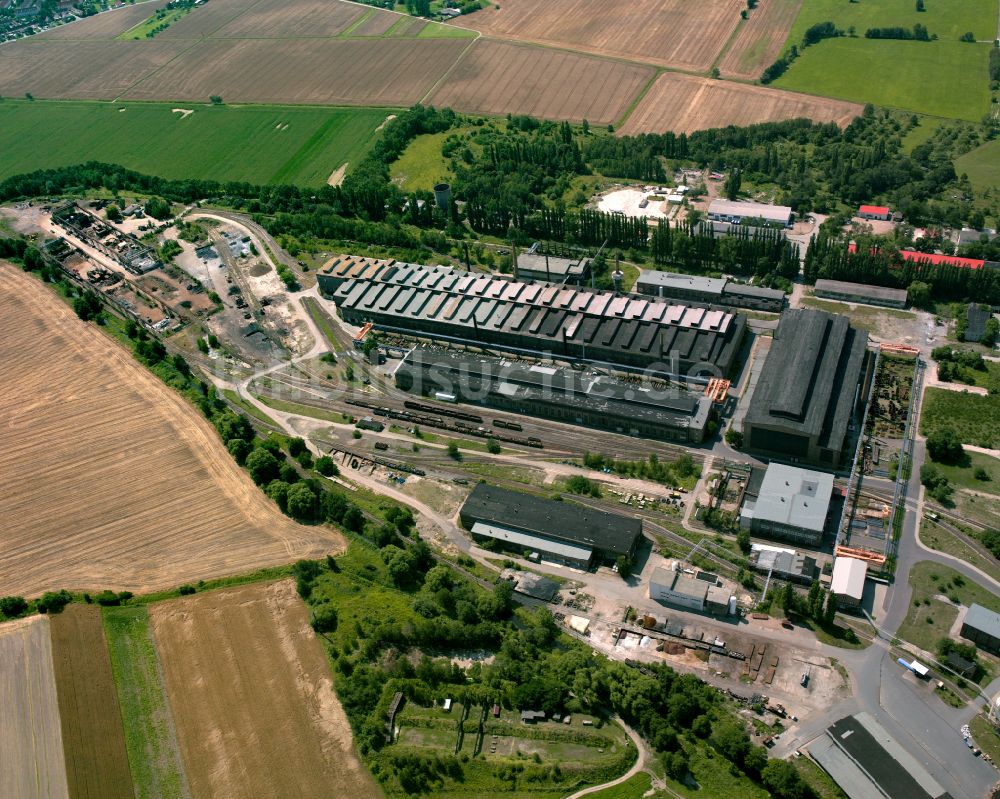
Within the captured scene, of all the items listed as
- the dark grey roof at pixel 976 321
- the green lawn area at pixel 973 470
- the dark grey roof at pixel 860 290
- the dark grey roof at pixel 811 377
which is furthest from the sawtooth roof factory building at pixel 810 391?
the dark grey roof at pixel 976 321

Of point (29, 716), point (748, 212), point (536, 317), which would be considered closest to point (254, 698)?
point (29, 716)

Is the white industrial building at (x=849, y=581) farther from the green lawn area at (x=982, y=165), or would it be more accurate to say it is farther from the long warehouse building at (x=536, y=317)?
the green lawn area at (x=982, y=165)

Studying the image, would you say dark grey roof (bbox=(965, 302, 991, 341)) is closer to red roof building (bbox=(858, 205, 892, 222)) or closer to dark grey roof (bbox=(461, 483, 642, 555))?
red roof building (bbox=(858, 205, 892, 222))

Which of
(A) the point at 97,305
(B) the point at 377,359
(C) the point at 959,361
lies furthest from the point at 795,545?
(A) the point at 97,305

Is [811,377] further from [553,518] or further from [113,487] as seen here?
[113,487]

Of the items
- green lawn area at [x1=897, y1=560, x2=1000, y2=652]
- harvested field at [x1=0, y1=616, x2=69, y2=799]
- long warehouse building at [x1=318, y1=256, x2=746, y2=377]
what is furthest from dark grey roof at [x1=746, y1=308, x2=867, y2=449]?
harvested field at [x1=0, y1=616, x2=69, y2=799]
